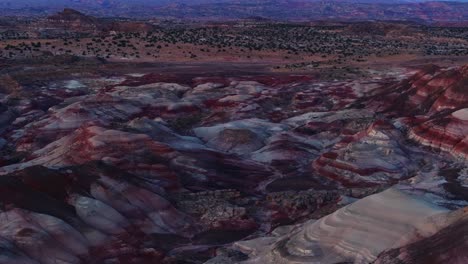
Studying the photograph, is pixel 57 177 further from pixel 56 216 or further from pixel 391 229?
pixel 391 229

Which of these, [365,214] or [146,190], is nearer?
[365,214]

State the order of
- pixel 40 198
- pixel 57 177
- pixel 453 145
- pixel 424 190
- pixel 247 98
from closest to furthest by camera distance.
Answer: pixel 40 198
pixel 57 177
pixel 424 190
pixel 453 145
pixel 247 98

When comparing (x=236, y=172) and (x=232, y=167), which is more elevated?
(x=232, y=167)

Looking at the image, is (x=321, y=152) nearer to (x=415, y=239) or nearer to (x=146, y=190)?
(x=146, y=190)

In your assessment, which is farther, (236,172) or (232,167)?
(232,167)

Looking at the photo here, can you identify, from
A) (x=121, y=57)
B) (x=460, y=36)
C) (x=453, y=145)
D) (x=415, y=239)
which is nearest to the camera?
(x=415, y=239)

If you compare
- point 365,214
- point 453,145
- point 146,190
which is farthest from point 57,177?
point 453,145

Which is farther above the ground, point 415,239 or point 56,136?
point 415,239
